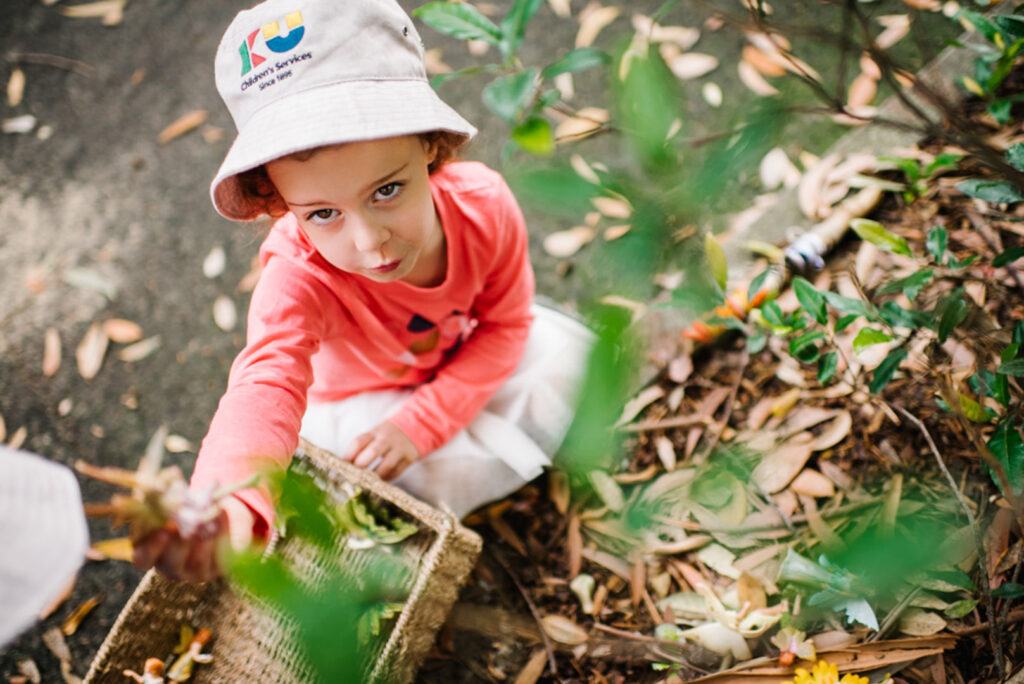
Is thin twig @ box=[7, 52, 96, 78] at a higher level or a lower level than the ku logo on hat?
lower

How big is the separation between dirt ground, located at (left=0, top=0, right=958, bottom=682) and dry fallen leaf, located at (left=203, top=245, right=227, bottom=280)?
1cm

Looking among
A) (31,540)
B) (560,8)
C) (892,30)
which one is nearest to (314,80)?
(31,540)

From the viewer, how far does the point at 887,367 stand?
1.04 metres

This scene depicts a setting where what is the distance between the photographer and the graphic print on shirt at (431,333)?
4.26 feet

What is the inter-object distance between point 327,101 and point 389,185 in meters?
0.16

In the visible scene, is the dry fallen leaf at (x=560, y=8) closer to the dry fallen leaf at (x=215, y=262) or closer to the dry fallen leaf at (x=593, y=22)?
the dry fallen leaf at (x=593, y=22)

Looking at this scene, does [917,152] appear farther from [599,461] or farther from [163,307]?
[163,307]

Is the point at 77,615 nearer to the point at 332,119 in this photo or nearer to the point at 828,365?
the point at 332,119

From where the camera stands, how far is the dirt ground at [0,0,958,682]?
5.89 feet

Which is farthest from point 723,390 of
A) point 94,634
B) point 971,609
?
point 94,634

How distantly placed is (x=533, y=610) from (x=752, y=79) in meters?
1.65

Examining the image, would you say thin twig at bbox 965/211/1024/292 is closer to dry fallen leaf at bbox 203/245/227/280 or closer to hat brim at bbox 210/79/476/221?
hat brim at bbox 210/79/476/221

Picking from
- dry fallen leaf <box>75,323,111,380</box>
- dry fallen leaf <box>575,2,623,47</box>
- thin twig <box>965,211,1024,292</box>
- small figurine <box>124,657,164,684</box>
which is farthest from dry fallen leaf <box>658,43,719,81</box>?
small figurine <box>124,657,164,684</box>

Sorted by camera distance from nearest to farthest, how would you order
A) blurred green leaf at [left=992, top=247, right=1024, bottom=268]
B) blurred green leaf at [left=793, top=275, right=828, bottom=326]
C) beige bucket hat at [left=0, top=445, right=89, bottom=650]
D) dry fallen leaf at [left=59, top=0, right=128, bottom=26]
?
beige bucket hat at [left=0, top=445, right=89, bottom=650] → blurred green leaf at [left=992, top=247, right=1024, bottom=268] → blurred green leaf at [left=793, top=275, right=828, bottom=326] → dry fallen leaf at [left=59, top=0, right=128, bottom=26]
